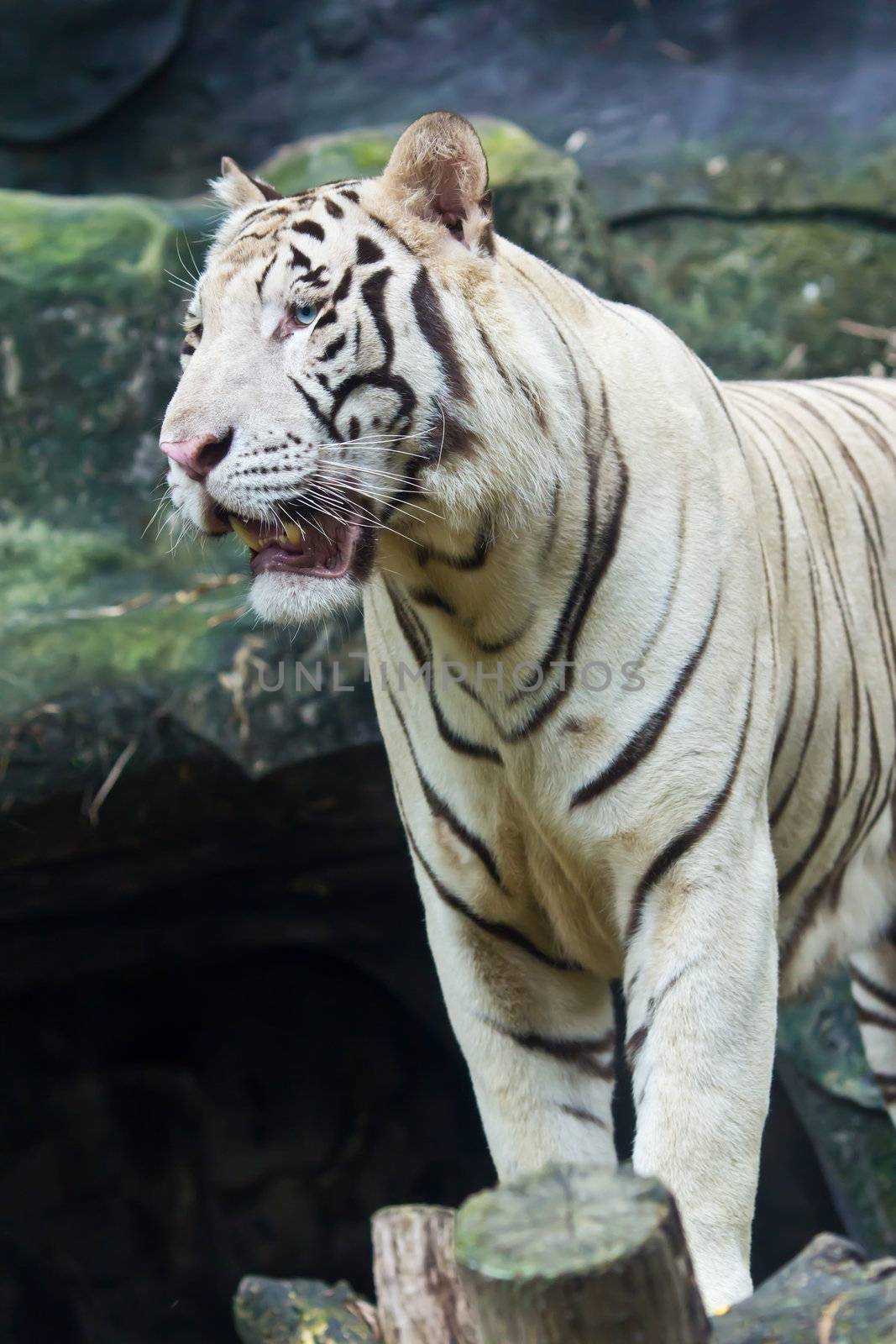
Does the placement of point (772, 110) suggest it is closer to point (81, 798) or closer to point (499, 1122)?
point (81, 798)

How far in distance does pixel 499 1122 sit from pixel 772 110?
13.7 feet

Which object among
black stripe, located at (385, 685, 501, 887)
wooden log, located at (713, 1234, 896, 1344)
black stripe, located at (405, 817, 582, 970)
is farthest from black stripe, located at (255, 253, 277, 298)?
wooden log, located at (713, 1234, 896, 1344)

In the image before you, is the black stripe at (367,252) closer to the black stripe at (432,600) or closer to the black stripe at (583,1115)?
the black stripe at (432,600)

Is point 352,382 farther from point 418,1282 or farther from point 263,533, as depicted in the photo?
point 418,1282

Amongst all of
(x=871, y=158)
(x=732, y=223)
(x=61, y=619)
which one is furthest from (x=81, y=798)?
(x=871, y=158)

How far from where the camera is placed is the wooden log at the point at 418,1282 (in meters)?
2.69

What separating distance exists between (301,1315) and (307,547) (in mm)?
1494

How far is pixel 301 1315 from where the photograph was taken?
2.82 meters

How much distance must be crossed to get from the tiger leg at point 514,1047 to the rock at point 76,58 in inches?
180

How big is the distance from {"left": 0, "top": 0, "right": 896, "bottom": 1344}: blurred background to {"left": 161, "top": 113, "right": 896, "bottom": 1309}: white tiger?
0.68 metres

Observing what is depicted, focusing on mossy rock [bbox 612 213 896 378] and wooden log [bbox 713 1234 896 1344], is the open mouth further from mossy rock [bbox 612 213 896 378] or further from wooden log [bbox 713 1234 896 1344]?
mossy rock [bbox 612 213 896 378]

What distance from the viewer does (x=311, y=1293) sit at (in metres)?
2.88

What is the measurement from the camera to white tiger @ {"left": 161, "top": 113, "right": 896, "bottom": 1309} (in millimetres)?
2137

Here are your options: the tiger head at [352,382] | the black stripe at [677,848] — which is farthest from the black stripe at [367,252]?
the black stripe at [677,848]
